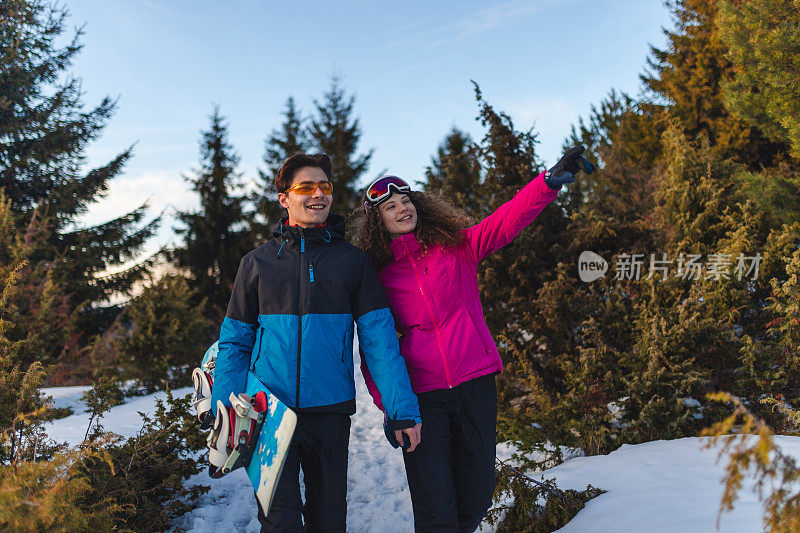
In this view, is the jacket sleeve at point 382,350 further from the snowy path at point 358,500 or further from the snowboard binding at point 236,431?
the snowy path at point 358,500

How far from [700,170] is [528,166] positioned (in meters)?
2.55

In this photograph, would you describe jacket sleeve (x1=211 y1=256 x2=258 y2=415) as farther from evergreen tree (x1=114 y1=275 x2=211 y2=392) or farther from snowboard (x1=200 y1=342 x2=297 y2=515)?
evergreen tree (x1=114 y1=275 x2=211 y2=392)

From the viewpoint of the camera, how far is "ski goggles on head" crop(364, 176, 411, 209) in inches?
115

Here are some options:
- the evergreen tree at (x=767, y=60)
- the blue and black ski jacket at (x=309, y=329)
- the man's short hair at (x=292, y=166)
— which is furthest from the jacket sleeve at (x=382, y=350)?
the evergreen tree at (x=767, y=60)

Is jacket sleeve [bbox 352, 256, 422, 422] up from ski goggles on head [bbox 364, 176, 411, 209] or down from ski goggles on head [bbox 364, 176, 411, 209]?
down

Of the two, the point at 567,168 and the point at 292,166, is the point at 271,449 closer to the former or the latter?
the point at 292,166

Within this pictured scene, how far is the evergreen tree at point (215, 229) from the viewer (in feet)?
67.8

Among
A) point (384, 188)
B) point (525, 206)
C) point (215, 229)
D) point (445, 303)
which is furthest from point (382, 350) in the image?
point (215, 229)

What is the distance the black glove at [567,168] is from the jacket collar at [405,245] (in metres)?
0.80

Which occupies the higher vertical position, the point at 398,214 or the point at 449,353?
the point at 398,214

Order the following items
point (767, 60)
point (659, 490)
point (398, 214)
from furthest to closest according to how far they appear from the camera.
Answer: point (767, 60) < point (659, 490) < point (398, 214)

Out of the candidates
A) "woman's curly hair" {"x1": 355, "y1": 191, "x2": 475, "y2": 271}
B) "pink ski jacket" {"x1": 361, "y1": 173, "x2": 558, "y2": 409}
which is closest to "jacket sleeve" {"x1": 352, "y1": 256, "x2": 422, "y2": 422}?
"pink ski jacket" {"x1": 361, "y1": 173, "x2": 558, "y2": 409}

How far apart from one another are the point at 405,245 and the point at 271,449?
129 cm

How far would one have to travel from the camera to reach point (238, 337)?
2.55 meters
